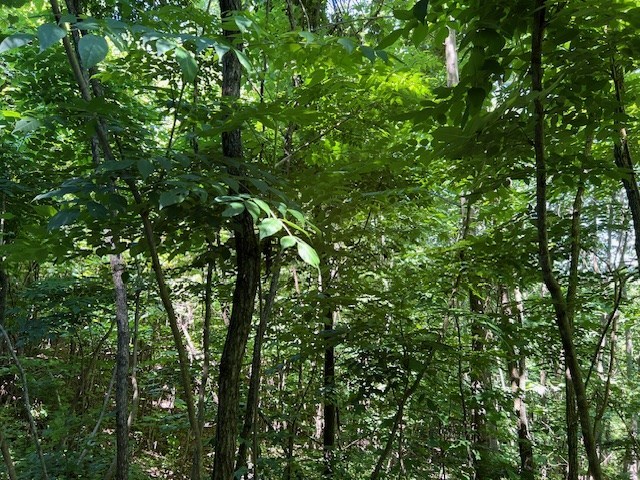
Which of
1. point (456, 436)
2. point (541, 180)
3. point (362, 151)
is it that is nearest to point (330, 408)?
point (456, 436)

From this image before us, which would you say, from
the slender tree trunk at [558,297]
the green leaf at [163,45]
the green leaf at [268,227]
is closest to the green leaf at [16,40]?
the green leaf at [163,45]

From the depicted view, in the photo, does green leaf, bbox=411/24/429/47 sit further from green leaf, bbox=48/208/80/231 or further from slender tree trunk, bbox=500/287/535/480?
slender tree trunk, bbox=500/287/535/480

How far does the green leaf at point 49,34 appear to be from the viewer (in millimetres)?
948

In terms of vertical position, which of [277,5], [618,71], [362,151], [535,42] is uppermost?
[277,5]

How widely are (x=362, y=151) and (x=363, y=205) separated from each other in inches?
17.3

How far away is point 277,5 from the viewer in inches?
145

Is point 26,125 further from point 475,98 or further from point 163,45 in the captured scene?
point 475,98

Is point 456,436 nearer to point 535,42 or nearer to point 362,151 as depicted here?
point 362,151

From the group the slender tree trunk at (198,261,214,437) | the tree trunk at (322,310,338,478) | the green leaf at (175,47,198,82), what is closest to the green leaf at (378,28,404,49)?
the green leaf at (175,47,198,82)

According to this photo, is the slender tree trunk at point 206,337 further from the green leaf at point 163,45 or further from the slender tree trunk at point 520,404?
the slender tree trunk at point 520,404

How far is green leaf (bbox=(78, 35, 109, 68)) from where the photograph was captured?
3.18ft

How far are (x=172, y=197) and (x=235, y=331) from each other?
0.98m

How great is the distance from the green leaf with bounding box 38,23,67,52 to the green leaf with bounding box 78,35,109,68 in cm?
4

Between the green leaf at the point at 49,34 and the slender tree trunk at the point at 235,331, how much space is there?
99 centimetres
